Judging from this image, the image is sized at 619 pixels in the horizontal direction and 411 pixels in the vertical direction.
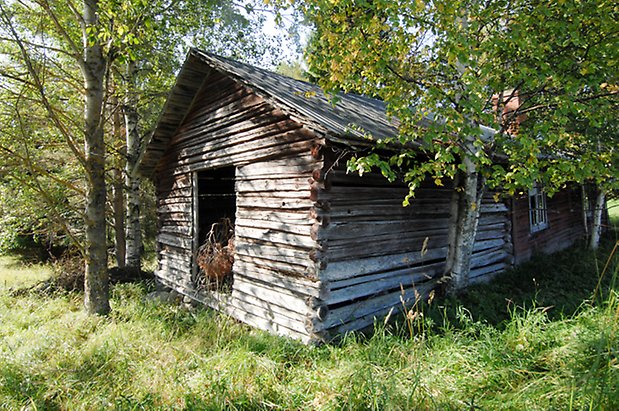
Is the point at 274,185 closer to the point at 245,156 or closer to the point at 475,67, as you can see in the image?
the point at 245,156

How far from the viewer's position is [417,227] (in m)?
6.24

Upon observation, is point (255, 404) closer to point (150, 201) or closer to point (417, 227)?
point (417, 227)

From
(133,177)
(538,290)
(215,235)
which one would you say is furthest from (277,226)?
(133,177)

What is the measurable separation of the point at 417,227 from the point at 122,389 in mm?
5043

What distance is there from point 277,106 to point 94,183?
377 cm

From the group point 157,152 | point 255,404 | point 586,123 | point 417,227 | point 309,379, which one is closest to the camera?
point 255,404

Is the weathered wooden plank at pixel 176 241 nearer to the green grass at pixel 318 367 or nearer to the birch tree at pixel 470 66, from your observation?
the green grass at pixel 318 367

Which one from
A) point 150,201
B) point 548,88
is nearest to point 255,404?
point 548,88

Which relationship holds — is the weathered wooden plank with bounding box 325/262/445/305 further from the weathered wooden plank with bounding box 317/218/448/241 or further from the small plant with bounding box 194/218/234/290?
the small plant with bounding box 194/218/234/290

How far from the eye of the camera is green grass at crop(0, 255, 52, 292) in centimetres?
953

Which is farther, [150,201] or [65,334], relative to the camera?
[150,201]

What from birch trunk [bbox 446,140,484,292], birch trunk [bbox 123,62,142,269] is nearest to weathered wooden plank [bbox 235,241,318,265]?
birch trunk [bbox 446,140,484,292]

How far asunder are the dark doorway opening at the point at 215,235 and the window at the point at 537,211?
8.72 m

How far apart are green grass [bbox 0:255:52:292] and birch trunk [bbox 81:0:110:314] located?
183 inches
